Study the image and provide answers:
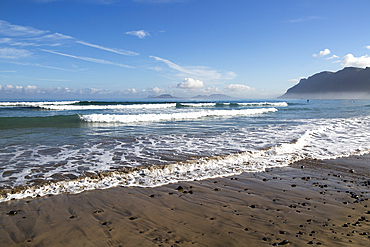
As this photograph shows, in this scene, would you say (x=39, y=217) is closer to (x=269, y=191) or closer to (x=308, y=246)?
(x=308, y=246)

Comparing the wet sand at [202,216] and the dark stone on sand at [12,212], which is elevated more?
the dark stone on sand at [12,212]

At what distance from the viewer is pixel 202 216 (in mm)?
2926

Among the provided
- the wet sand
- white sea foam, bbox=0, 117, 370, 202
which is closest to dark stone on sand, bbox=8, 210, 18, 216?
the wet sand

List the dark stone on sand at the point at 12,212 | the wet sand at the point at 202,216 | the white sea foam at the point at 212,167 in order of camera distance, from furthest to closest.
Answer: the white sea foam at the point at 212,167, the dark stone on sand at the point at 12,212, the wet sand at the point at 202,216

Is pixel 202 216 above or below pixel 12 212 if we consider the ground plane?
below

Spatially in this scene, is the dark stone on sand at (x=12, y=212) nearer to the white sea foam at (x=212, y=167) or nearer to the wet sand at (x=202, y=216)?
the wet sand at (x=202, y=216)

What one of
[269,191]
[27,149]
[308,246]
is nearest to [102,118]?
[27,149]

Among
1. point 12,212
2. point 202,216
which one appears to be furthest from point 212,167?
point 12,212

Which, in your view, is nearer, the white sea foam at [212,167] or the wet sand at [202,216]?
the wet sand at [202,216]

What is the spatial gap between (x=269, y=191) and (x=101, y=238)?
9.76 ft

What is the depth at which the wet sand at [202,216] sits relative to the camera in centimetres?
240

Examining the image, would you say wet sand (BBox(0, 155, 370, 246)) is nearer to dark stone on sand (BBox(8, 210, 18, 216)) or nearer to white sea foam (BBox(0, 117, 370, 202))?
dark stone on sand (BBox(8, 210, 18, 216))

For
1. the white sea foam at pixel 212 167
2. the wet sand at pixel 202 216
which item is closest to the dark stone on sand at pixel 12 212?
the wet sand at pixel 202 216

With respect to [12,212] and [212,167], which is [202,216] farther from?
[12,212]
